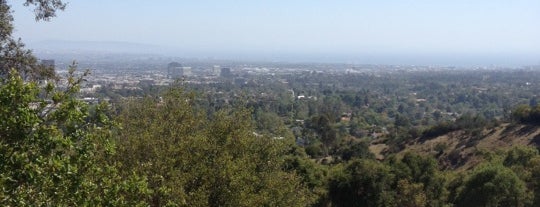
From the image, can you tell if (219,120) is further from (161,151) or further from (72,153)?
(72,153)

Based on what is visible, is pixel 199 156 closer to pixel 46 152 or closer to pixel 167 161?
pixel 167 161

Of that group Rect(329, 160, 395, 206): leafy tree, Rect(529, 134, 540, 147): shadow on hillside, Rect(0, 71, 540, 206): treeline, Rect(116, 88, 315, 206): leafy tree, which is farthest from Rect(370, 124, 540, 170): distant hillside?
Rect(116, 88, 315, 206): leafy tree

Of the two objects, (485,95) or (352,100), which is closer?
(352,100)

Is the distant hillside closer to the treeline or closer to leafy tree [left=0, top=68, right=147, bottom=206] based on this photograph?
the treeline

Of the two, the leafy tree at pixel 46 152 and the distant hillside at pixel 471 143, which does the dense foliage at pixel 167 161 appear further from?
the distant hillside at pixel 471 143

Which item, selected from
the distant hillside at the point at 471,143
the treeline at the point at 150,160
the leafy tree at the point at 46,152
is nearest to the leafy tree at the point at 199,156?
the treeline at the point at 150,160

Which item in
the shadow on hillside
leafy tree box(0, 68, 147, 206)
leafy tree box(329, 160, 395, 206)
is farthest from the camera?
the shadow on hillside

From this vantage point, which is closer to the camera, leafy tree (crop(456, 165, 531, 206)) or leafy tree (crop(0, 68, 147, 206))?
leafy tree (crop(0, 68, 147, 206))

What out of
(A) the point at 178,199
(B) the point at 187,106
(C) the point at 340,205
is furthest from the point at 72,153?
(C) the point at 340,205
